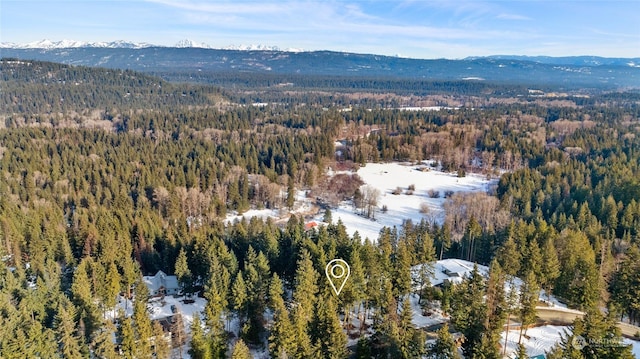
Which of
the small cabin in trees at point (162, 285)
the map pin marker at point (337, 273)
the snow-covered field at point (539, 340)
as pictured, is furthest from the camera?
the small cabin in trees at point (162, 285)

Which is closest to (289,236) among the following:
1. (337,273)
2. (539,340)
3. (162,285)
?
(337,273)

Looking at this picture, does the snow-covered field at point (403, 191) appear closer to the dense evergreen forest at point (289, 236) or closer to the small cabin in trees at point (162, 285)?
the dense evergreen forest at point (289, 236)

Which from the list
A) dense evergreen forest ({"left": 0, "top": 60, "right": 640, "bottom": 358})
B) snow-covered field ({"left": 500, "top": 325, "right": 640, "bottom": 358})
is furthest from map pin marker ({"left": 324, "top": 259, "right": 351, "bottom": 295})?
snow-covered field ({"left": 500, "top": 325, "right": 640, "bottom": 358})

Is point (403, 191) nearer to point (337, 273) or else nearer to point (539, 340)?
point (337, 273)

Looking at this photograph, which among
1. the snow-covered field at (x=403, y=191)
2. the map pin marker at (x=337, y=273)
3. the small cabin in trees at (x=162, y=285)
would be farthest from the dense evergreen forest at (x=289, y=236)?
the snow-covered field at (x=403, y=191)

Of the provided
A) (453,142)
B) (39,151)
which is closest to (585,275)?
(453,142)
